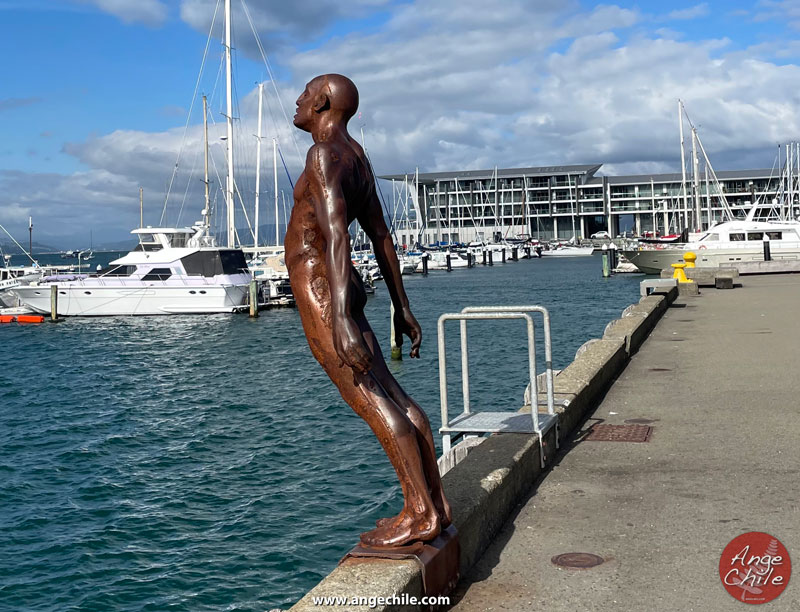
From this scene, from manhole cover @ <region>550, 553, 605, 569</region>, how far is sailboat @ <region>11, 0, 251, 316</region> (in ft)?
132

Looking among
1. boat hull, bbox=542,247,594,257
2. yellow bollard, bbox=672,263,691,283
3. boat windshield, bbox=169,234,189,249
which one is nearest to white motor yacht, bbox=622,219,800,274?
yellow bollard, bbox=672,263,691,283

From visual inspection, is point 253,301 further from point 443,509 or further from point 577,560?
point 443,509

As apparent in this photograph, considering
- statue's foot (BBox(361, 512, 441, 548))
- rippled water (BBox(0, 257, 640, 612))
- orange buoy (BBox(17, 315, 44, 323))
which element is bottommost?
rippled water (BBox(0, 257, 640, 612))

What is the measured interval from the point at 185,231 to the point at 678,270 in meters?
28.3

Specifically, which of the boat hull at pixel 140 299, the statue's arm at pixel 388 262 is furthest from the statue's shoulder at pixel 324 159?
the boat hull at pixel 140 299

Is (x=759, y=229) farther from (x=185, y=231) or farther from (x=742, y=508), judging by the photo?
(x=742, y=508)

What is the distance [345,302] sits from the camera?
3.82 meters

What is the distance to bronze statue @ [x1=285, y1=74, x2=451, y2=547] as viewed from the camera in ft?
12.7

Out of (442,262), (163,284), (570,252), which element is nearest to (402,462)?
(163,284)

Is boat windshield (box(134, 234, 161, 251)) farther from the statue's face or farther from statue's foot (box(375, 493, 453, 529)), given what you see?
statue's foot (box(375, 493, 453, 529))

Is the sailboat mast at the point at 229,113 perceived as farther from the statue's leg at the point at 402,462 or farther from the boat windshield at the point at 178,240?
the statue's leg at the point at 402,462

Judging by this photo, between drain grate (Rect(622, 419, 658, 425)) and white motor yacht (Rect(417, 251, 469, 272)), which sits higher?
white motor yacht (Rect(417, 251, 469, 272))

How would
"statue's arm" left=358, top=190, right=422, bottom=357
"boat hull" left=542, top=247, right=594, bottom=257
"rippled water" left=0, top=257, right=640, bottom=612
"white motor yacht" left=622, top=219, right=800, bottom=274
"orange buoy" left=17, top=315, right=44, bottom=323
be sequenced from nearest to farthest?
"statue's arm" left=358, top=190, right=422, bottom=357 < "rippled water" left=0, top=257, right=640, bottom=612 < "orange buoy" left=17, top=315, right=44, bottom=323 < "white motor yacht" left=622, top=219, right=800, bottom=274 < "boat hull" left=542, top=247, right=594, bottom=257

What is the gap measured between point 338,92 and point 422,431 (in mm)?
1692
